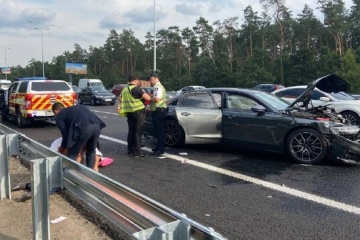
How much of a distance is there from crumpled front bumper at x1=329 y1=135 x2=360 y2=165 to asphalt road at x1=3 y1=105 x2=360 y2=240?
0.59ft

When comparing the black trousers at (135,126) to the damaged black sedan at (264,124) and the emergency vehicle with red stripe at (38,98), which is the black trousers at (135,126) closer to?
the damaged black sedan at (264,124)

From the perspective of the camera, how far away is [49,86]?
13.8m

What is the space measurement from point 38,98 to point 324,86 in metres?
9.25

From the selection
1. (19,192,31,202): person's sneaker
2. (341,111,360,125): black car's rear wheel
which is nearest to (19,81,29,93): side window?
(19,192,31,202): person's sneaker

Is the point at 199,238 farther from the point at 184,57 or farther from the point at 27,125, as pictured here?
the point at 184,57

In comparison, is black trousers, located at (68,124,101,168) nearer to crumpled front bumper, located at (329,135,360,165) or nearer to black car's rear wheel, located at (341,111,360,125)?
crumpled front bumper, located at (329,135,360,165)

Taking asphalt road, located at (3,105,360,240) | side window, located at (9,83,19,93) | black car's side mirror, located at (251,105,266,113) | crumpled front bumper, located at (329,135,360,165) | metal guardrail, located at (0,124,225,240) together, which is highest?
side window, located at (9,83,19,93)

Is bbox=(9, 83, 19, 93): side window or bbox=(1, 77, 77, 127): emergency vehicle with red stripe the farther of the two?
bbox=(9, 83, 19, 93): side window

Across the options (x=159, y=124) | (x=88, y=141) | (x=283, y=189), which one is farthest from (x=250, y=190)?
(x=159, y=124)

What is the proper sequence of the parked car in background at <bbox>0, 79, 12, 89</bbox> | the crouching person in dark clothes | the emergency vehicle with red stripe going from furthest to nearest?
the parked car in background at <bbox>0, 79, 12, 89</bbox> → the emergency vehicle with red stripe → the crouching person in dark clothes

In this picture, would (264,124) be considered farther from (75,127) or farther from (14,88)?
(14,88)

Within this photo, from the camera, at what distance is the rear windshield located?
13.6 m

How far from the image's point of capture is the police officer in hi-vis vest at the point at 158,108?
822 centimetres

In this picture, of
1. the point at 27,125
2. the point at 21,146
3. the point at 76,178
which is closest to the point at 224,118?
the point at 21,146
